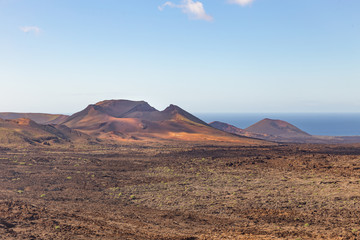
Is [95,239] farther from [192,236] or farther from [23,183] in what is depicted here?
[23,183]

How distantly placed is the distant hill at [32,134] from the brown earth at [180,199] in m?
21.7

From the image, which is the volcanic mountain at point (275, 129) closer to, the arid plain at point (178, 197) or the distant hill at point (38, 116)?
the distant hill at point (38, 116)

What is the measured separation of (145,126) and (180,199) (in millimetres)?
66747

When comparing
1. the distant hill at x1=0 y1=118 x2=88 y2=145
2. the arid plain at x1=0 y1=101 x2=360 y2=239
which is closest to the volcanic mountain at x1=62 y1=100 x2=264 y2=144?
the distant hill at x1=0 y1=118 x2=88 y2=145

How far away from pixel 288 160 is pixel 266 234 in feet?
85.2

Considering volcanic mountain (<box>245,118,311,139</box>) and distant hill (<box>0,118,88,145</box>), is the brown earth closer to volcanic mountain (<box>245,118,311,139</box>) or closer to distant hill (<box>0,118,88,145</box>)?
distant hill (<box>0,118,88,145</box>)

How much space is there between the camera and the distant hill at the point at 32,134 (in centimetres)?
6040

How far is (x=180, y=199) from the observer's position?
22547mm

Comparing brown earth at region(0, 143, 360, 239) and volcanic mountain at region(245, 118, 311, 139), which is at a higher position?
volcanic mountain at region(245, 118, 311, 139)

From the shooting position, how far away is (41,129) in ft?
229

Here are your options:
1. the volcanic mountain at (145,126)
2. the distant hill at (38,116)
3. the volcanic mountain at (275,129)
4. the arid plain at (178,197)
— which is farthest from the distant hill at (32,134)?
the volcanic mountain at (275,129)

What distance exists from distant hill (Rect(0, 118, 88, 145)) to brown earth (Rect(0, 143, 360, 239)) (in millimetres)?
21729

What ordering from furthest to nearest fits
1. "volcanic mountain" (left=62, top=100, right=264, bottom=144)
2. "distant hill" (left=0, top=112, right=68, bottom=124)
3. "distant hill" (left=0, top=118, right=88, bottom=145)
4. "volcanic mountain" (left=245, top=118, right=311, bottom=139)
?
"distant hill" (left=0, top=112, right=68, bottom=124) < "volcanic mountain" (left=245, top=118, right=311, bottom=139) < "volcanic mountain" (left=62, top=100, right=264, bottom=144) < "distant hill" (left=0, top=118, right=88, bottom=145)

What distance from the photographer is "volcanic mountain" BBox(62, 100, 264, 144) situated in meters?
78.9
